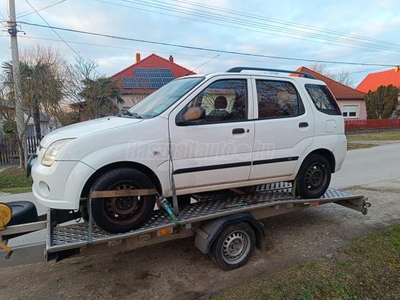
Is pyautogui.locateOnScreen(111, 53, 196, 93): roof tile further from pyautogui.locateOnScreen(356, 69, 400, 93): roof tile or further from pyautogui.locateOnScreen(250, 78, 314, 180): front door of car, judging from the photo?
pyautogui.locateOnScreen(356, 69, 400, 93): roof tile

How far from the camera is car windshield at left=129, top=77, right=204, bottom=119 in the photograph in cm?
339

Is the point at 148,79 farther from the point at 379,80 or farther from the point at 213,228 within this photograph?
the point at 379,80

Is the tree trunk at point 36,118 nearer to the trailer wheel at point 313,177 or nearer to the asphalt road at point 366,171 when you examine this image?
the trailer wheel at point 313,177

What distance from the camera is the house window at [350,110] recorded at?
29672mm

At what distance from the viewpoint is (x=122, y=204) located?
3.00 m

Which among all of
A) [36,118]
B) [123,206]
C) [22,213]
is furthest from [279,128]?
[36,118]

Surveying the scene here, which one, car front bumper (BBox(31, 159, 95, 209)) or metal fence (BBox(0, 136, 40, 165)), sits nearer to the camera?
car front bumper (BBox(31, 159, 95, 209))

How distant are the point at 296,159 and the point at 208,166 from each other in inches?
55.0

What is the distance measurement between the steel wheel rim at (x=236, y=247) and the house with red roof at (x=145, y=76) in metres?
13.6

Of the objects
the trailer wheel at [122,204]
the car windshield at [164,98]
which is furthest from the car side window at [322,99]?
the trailer wheel at [122,204]

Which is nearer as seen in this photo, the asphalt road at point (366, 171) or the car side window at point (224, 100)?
the car side window at point (224, 100)

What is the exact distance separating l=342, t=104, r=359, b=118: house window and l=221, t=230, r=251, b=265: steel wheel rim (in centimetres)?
2998

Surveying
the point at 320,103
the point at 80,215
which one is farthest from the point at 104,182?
the point at 320,103

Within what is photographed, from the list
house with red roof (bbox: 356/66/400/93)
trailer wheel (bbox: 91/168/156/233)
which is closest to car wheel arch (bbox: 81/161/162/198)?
trailer wheel (bbox: 91/168/156/233)
